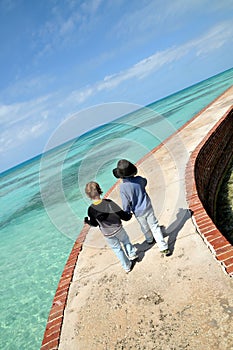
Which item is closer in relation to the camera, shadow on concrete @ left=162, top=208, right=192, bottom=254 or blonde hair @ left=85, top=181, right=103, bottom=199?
blonde hair @ left=85, top=181, right=103, bottom=199

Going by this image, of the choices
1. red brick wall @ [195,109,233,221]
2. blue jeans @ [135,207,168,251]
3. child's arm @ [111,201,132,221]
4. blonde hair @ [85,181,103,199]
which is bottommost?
red brick wall @ [195,109,233,221]

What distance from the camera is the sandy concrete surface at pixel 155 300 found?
8.01ft

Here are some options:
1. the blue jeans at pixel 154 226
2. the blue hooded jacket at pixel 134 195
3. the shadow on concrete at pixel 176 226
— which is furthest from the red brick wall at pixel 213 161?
the blue hooded jacket at pixel 134 195

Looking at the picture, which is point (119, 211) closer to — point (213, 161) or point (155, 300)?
point (155, 300)

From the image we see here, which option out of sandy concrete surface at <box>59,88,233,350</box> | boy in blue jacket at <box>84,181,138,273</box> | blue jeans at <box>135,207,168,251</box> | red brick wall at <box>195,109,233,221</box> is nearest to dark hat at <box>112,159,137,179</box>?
boy in blue jacket at <box>84,181,138,273</box>

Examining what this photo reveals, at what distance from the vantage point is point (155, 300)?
2943 mm

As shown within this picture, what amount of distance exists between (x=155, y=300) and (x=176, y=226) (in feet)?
5.07

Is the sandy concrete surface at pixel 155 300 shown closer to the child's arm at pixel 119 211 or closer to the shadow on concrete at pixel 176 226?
the shadow on concrete at pixel 176 226

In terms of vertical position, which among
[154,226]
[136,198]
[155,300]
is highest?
[136,198]

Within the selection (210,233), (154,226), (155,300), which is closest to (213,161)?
(210,233)

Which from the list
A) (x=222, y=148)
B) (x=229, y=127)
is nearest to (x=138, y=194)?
(x=222, y=148)

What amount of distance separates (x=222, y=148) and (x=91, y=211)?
6.29 metres

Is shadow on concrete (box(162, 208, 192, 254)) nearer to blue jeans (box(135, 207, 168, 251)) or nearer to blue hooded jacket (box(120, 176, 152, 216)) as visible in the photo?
blue jeans (box(135, 207, 168, 251))

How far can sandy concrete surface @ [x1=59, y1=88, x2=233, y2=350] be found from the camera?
2441mm
